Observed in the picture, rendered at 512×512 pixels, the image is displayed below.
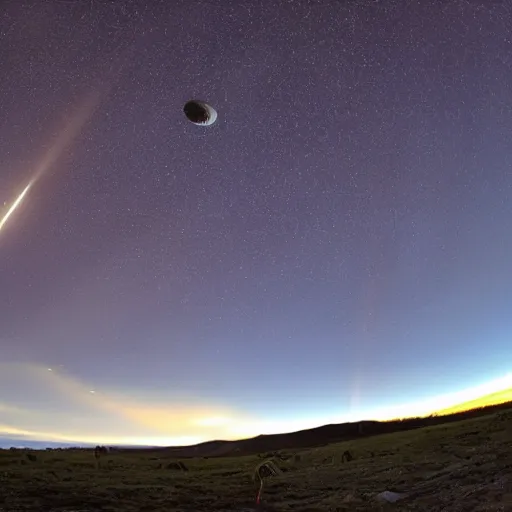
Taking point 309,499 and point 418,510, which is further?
point 309,499

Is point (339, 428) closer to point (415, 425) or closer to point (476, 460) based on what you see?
point (415, 425)

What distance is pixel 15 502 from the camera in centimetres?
1297

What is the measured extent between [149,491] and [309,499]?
25.3ft

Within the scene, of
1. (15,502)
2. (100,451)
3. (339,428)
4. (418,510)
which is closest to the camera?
(418,510)

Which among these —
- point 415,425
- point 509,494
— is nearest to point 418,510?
point 509,494

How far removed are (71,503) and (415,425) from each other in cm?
7281

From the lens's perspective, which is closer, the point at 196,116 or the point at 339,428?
the point at 196,116

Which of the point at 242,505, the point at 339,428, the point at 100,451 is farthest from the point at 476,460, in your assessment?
the point at 339,428

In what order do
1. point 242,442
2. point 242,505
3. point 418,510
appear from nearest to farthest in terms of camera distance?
point 418,510
point 242,505
point 242,442

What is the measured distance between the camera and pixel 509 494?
9.94 metres

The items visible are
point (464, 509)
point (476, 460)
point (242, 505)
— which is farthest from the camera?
point (476, 460)

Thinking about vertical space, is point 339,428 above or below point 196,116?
below

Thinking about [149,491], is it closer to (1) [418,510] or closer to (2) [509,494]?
(1) [418,510]

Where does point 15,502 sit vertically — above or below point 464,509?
above
